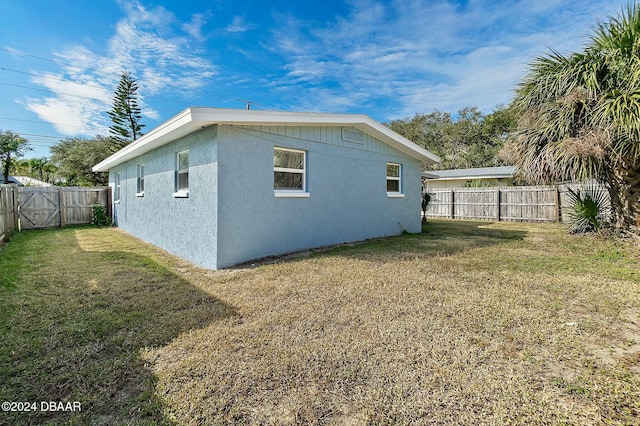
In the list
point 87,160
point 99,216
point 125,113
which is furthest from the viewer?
point 125,113

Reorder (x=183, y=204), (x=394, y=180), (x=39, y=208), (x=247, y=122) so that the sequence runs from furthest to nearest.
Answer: (x=39, y=208) → (x=394, y=180) → (x=183, y=204) → (x=247, y=122)

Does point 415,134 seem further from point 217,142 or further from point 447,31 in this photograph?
point 217,142

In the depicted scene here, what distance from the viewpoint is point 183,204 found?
7371 mm

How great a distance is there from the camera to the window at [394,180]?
419 inches

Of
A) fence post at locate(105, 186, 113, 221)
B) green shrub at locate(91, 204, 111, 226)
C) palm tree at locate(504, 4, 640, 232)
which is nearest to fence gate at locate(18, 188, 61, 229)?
green shrub at locate(91, 204, 111, 226)

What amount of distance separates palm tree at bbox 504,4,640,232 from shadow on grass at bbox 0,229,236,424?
884 cm

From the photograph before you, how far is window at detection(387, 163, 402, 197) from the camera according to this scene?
1065cm

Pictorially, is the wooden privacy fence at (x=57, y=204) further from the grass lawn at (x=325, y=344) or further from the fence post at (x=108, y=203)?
the grass lawn at (x=325, y=344)

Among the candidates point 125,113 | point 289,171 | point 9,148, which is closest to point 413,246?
point 289,171

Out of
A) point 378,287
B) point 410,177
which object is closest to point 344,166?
point 410,177

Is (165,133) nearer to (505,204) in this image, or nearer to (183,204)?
(183,204)

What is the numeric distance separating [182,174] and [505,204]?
1580 cm

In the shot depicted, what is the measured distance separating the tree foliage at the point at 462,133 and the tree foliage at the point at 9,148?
36818 millimetres

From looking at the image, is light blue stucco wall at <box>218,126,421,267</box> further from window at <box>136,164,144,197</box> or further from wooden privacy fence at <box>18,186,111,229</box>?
wooden privacy fence at <box>18,186,111,229</box>
